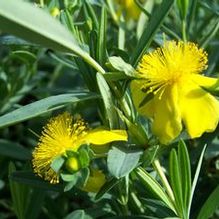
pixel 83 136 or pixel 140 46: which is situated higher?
pixel 140 46

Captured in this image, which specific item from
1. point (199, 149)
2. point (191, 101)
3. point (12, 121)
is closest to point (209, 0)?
point (199, 149)

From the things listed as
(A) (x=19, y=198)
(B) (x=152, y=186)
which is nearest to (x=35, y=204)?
(A) (x=19, y=198)

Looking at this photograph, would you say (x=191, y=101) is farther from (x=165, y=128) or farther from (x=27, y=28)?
(x=27, y=28)

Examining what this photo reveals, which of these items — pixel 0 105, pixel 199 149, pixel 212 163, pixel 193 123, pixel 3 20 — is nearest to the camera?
pixel 3 20

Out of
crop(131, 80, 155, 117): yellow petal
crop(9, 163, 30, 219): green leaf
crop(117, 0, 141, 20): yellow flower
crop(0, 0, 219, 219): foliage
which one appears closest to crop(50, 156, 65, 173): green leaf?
crop(0, 0, 219, 219): foliage

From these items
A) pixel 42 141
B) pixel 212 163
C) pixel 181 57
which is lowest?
pixel 212 163

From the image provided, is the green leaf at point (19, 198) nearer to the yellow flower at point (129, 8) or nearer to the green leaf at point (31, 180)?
the green leaf at point (31, 180)

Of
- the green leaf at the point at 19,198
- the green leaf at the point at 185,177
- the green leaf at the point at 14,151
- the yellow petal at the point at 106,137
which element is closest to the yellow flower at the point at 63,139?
the yellow petal at the point at 106,137
